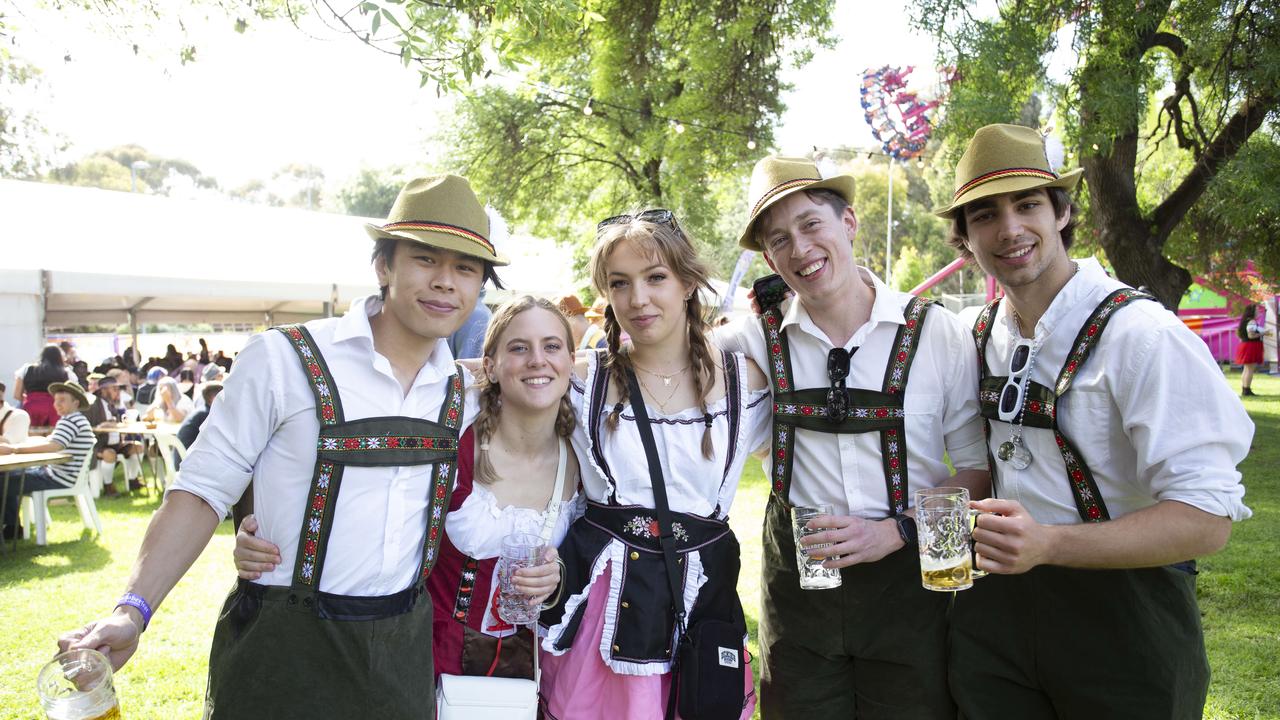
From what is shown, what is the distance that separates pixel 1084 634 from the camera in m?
1.97

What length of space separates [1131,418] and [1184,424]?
0.10 meters

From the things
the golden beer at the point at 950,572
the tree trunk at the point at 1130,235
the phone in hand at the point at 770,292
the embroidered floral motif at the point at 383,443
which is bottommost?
the golden beer at the point at 950,572

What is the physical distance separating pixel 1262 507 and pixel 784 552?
7.28 m

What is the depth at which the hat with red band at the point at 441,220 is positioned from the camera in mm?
2029

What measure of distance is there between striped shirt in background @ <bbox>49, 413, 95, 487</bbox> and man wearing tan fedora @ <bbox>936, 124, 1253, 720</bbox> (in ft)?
26.3

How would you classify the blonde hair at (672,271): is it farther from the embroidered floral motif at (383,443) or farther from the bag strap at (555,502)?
the embroidered floral motif at (383,443)

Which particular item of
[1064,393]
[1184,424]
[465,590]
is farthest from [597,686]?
[1184,424]

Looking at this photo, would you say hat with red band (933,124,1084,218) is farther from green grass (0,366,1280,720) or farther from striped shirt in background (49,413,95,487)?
striped shirt in background (49,413,95,487)

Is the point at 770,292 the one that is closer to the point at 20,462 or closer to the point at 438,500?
the point at 438,500

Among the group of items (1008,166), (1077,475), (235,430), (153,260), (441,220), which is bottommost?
(1077,475)

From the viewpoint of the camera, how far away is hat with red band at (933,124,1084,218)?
6.88 ft

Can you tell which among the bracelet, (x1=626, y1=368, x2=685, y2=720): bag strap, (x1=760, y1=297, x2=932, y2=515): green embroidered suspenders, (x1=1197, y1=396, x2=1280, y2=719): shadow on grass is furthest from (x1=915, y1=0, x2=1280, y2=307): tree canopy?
the bracelet

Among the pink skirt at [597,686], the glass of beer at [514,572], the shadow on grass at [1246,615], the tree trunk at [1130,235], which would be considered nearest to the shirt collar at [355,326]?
the glass of beer at [514,572]

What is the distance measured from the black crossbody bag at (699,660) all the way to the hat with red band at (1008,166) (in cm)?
108
